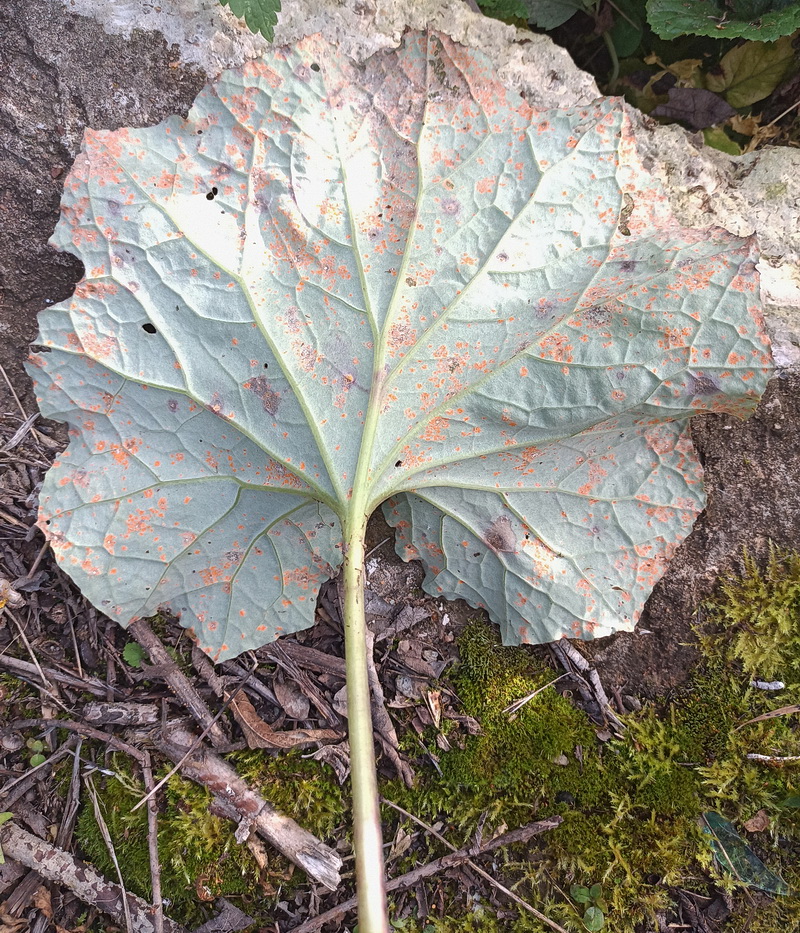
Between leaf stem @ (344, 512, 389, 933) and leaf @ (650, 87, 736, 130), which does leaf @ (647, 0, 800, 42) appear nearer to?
leaf @ (650, 87, 736, 130)

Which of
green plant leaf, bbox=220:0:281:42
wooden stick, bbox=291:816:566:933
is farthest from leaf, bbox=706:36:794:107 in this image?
wooden stick, bbox=291:816:566:933

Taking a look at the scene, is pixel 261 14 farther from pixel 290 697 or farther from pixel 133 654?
pixel 290 697

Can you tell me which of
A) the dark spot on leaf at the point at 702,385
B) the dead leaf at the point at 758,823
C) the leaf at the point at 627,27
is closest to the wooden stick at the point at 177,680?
the dead leaf at the point at 758,823

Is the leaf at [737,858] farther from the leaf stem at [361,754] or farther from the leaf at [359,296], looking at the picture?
the leaf at [359,296]

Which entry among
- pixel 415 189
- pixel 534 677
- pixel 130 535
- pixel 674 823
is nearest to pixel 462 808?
pixel 534 677

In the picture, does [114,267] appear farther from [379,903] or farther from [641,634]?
[641,634]

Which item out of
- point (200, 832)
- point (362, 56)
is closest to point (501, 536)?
point (200, 832)
